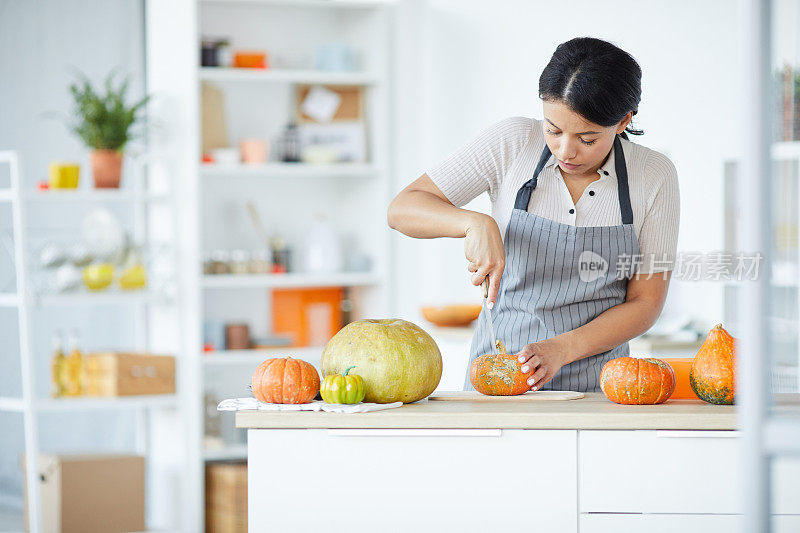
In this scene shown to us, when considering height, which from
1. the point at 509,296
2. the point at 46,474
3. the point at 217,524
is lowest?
the point at 217,524

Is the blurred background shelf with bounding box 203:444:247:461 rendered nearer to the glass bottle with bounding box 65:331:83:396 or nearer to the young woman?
the glass bottle with bounding box 65:331:83:396

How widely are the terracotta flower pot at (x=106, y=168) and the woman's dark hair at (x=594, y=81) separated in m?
2.62

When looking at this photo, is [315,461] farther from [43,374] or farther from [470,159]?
[43,374]

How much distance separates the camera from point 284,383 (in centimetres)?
167

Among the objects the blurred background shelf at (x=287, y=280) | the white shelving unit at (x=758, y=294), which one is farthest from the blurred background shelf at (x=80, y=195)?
the white shelving unit at (x=758, y=294)

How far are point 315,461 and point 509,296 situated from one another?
70 cm

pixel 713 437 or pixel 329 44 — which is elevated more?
pixel 329 44

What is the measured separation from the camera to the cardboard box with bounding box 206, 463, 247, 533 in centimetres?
406

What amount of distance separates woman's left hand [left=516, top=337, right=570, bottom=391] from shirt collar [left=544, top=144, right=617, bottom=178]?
38 centimetres

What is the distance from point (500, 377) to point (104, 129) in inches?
108

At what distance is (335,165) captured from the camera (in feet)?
14.6

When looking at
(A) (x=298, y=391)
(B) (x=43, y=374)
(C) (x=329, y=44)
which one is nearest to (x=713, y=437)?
(A) (x=298, y=391)

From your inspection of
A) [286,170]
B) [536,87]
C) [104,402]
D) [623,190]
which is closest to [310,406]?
[623,190]

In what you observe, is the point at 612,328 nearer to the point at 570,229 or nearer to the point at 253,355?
the point at 570,229
